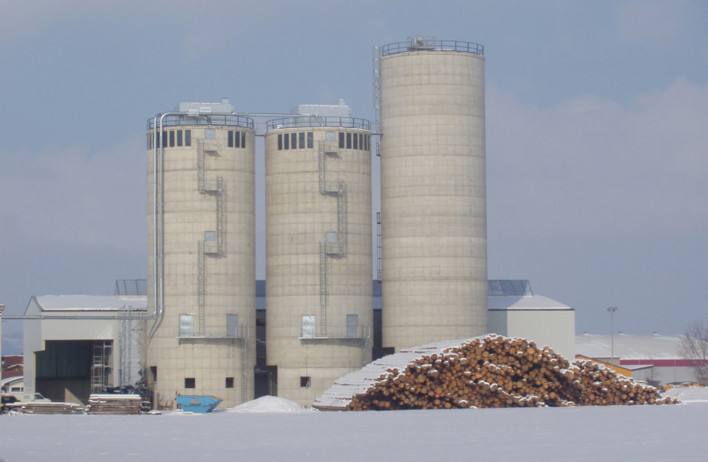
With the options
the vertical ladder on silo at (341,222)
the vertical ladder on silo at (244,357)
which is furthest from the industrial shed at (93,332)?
the vertical ladder on silo at (341,222)

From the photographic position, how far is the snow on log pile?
56688 mm

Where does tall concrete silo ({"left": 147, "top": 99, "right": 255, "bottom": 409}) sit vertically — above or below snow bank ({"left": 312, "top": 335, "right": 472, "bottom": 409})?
above

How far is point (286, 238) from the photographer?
77.6 meters

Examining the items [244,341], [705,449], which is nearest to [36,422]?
[705,449]

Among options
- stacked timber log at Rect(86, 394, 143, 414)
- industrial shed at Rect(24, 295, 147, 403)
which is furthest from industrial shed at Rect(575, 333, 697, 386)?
stacked timber log at Rect(86, 394, 143, 414)

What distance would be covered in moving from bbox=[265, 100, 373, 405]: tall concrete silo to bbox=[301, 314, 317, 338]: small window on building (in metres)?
0.06

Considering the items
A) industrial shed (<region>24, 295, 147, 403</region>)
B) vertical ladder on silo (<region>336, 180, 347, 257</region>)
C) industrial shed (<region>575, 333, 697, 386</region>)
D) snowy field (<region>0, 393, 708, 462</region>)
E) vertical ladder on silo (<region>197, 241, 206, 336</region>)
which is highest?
vertical ladder on silo (<region>336, 180, 347, 257</region>)

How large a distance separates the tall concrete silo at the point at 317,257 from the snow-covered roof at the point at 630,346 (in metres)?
58.9

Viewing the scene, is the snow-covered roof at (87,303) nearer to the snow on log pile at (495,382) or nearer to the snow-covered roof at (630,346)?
the snow on log pile at (495,382)

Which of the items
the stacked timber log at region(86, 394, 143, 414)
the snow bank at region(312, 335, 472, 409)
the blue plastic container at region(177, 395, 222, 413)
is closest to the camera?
the stacked timber log at region(86, 394, 143, 414)

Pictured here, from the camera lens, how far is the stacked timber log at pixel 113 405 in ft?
189

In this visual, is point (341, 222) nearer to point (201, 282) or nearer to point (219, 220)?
point (219, 220)

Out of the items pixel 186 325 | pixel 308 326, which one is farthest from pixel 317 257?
pixel 186 325

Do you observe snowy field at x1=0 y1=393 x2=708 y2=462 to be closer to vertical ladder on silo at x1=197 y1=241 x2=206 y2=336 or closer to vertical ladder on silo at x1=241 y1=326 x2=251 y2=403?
vertical ladder on silo at x1=197 y1=241 x2=206 y2=336
